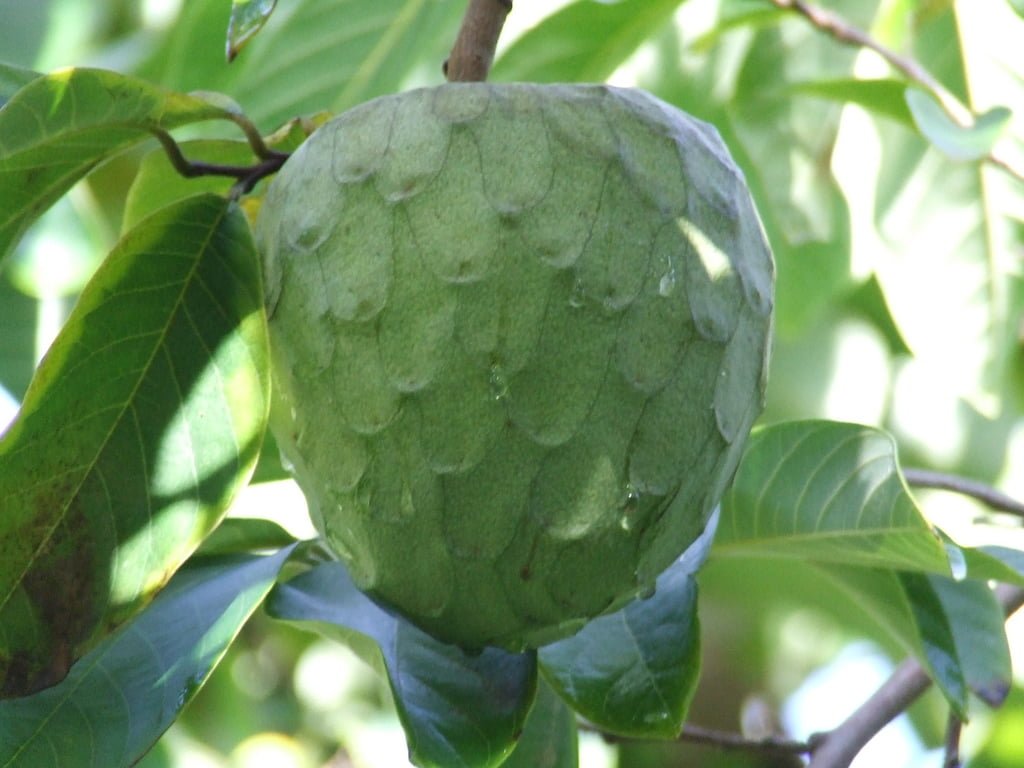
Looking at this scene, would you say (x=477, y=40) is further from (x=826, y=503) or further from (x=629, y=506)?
(x=826, y=503)

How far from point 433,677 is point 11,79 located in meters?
0.62

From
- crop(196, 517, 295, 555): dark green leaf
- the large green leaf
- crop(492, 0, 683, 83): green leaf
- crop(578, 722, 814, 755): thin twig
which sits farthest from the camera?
crop(492, 0, 683, 83): green leaf

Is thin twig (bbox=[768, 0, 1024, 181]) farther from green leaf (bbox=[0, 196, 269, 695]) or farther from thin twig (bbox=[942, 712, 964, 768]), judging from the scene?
green leaf (bbox=[0, 196, 269, 695])

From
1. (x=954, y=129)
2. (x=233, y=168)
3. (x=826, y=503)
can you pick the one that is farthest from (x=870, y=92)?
(x=233, y=168)

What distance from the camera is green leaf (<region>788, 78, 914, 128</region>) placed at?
1.71 metres

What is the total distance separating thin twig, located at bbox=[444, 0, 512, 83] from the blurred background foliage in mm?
558

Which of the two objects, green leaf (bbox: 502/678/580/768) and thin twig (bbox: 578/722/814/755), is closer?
green leaf (bbox: 502/678/580/768)

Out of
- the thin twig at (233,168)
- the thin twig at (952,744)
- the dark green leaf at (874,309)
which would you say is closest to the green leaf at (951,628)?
the thin twig at (952,744)

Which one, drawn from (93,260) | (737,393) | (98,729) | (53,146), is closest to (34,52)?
(93,260)

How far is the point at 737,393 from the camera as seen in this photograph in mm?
1094

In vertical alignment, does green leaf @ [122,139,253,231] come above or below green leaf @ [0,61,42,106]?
below

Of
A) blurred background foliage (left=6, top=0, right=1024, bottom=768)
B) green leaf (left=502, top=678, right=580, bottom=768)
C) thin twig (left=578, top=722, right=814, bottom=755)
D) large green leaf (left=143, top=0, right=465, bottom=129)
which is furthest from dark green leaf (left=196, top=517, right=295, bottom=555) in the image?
large green leaf (left=143, top=0, right=465, bottom=129)

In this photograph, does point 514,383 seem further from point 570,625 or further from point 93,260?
point 93,260

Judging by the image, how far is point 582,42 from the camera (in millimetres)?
1992
